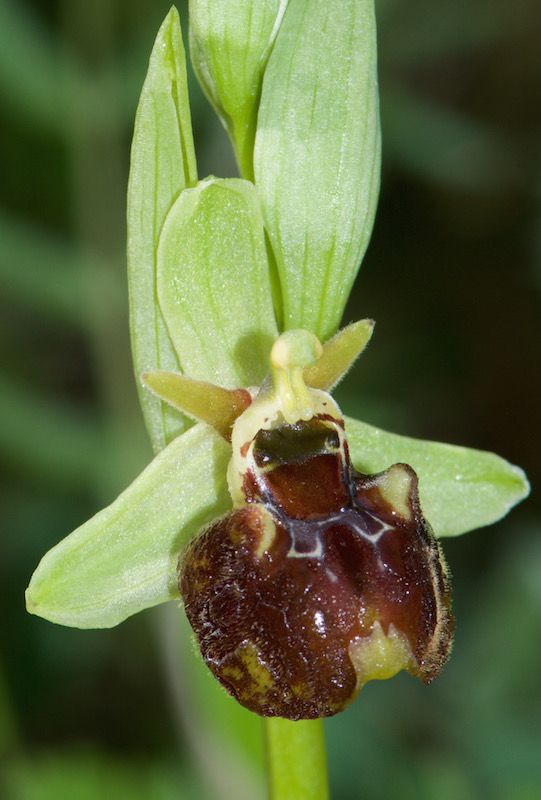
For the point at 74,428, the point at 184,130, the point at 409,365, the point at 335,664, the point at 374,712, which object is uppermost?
the point at 184,130

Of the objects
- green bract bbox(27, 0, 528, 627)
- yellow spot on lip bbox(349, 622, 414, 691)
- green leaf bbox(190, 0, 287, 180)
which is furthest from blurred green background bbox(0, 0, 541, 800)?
green leaf bbox(190, 0, 287, 180)

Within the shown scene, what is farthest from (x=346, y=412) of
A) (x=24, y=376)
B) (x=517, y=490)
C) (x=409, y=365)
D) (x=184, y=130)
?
(x=184, y=130)

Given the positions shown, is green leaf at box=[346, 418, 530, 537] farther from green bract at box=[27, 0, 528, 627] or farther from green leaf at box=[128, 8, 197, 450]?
green leaf at box=[128, 8, 197, 450]

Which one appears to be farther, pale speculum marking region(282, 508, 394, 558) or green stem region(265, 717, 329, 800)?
green stem region(265, 717, 329, 800)

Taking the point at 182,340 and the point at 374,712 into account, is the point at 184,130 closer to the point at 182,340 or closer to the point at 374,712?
the point at 182,340

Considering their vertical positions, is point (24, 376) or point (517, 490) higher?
point (517, 490)

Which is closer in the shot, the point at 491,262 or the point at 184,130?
the point at 184,130

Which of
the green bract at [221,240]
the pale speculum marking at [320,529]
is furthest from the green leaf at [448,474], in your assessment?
the pale speculum marking at [320,529]
